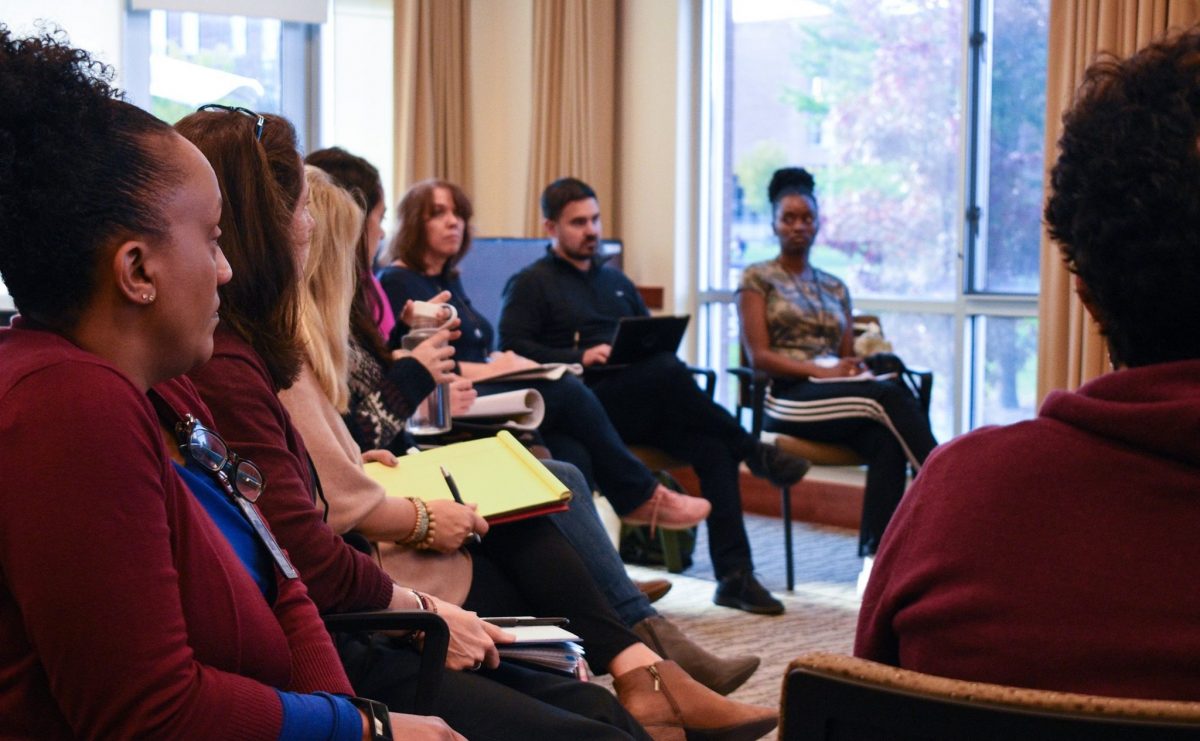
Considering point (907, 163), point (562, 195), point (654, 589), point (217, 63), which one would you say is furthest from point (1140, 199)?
point (217, 63)

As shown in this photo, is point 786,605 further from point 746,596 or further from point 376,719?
point 376,719

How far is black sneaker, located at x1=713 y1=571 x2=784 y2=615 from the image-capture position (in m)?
3.97

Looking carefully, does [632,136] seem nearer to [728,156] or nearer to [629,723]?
[728,156]

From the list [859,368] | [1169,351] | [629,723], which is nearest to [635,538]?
[859,368]

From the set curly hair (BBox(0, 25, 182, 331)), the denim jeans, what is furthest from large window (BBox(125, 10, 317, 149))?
curly hair (BBox(0, 25, 182, 331))

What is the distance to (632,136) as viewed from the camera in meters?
6.07

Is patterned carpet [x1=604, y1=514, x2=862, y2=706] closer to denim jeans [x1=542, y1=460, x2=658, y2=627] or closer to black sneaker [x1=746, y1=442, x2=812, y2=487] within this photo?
black sneaker [x1=746, y1=442, x2=812, y2=487]

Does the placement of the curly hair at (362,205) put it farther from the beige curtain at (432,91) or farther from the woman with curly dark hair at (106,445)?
the beige curtain at (432,91)

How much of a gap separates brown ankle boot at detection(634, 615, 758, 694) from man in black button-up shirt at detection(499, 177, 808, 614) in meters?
1.53

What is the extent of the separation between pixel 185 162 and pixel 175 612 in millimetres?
376

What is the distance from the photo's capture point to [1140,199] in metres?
1.01

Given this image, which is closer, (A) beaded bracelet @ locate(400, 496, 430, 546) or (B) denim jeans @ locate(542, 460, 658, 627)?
(A) beaded bracelet @ locate(400, 496, 430, 546)

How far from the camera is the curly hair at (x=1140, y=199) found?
1007 mm

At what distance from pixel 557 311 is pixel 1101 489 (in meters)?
3.62
